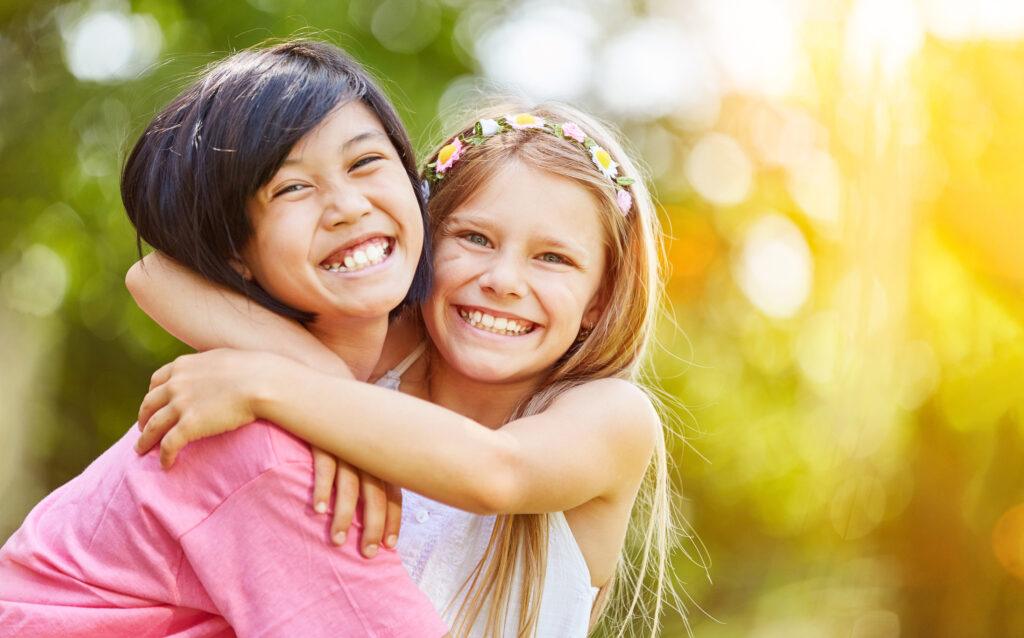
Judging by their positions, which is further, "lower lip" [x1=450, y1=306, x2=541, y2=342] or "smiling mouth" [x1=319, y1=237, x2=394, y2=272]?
"lower lip" [x1=450, y1=306, x2=541, y2=342]

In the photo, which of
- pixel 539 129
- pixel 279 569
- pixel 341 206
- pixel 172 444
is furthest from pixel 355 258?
pixel 539 129

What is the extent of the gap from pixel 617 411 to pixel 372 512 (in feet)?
2.05

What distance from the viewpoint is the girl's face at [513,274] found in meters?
2.24

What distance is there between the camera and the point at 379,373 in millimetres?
2418

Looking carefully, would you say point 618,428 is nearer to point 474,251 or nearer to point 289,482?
point 474,251

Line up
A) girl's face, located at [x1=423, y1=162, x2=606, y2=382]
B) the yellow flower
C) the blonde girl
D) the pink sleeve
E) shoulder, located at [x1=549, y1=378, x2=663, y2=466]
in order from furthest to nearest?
the yellow flower < girl's face, located at [x1=423, y1=162, x2=606, y2=382] < shoulder, located at [x1=549, y1=378, x2=663, y2=466] < the blonde girl < the pink sleeve

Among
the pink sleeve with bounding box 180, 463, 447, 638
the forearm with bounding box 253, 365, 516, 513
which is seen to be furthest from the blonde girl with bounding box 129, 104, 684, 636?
the pink sleeve with bounding box 180, 463, 447, 638

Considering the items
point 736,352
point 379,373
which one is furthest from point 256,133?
point 736,352

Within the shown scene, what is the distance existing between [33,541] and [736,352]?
15.5 ft

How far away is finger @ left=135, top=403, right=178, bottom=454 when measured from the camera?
1.73m

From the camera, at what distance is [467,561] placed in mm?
2223

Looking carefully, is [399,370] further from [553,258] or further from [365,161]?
[365,161]

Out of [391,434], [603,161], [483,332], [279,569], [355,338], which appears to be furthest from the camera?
[603,161]

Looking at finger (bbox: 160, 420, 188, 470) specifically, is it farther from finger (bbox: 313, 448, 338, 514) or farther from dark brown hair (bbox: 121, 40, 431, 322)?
dark brown hair (bbox: 121, 40, 431, 322)
